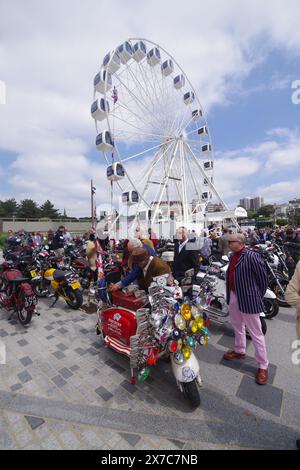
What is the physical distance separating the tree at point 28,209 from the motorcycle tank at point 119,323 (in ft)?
160

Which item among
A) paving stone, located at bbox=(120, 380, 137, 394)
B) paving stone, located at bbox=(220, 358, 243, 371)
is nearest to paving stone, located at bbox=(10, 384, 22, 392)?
paving stone, located at bbox=(120, 380, 137, 394)

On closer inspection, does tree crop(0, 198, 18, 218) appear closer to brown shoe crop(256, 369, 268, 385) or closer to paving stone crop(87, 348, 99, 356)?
paving stone crop(87, 348, 99, 356)

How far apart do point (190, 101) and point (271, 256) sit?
1467 cm

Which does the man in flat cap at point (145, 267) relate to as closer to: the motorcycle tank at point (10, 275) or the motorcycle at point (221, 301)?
the motorcycle at point (221, 301)

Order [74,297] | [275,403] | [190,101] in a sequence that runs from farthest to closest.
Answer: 1. [190,101]
2. [74,297]
3. [275,403]

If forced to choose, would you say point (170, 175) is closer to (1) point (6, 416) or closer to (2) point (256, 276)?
(2) point (256, 276)

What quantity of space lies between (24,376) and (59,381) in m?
0.42

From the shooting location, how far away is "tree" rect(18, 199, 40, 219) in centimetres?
4500

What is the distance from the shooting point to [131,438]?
1564 millimetres

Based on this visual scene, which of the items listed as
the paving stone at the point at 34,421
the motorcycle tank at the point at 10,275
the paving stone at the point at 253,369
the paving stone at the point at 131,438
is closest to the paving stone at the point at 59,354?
the paving stone at the point at 34,421

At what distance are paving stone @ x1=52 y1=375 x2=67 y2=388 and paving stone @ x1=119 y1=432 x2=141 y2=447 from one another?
2.78 ft

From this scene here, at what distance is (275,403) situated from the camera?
185 cm

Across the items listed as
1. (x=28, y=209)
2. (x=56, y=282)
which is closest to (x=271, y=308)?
(x=56, y=282)
